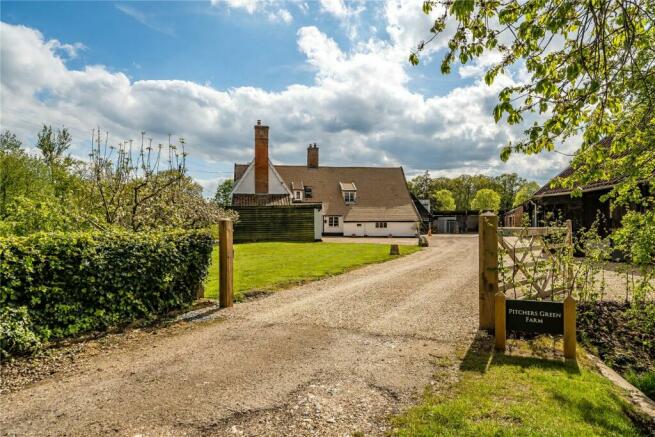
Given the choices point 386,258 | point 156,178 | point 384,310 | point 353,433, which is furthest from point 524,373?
point 386,258

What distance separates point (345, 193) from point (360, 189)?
7.50ft

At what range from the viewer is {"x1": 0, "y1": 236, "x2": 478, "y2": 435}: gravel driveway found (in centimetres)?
367

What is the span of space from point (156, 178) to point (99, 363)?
555 cm

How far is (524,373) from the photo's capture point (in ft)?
15.5

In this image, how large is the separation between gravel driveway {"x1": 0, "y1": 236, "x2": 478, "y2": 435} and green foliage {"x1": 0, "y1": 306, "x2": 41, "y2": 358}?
0.81m

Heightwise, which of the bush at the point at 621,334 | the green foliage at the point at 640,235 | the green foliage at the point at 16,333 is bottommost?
the bush at the point at 621,334

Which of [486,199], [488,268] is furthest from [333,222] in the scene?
[486,199]

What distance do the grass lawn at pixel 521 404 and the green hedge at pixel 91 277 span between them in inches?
198

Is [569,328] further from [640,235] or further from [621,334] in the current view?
[621,334]

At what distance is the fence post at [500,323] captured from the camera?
552 cm

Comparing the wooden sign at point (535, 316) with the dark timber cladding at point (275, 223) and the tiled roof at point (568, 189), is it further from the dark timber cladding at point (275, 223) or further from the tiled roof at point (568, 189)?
the dark timber cladding at point (275, 223)

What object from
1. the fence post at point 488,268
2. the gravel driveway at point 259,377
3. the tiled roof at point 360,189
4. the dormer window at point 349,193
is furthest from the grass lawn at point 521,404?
the dormer window at point 349,193

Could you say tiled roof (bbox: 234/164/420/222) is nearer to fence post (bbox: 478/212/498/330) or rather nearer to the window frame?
the window frame

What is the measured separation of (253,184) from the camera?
34344mm
